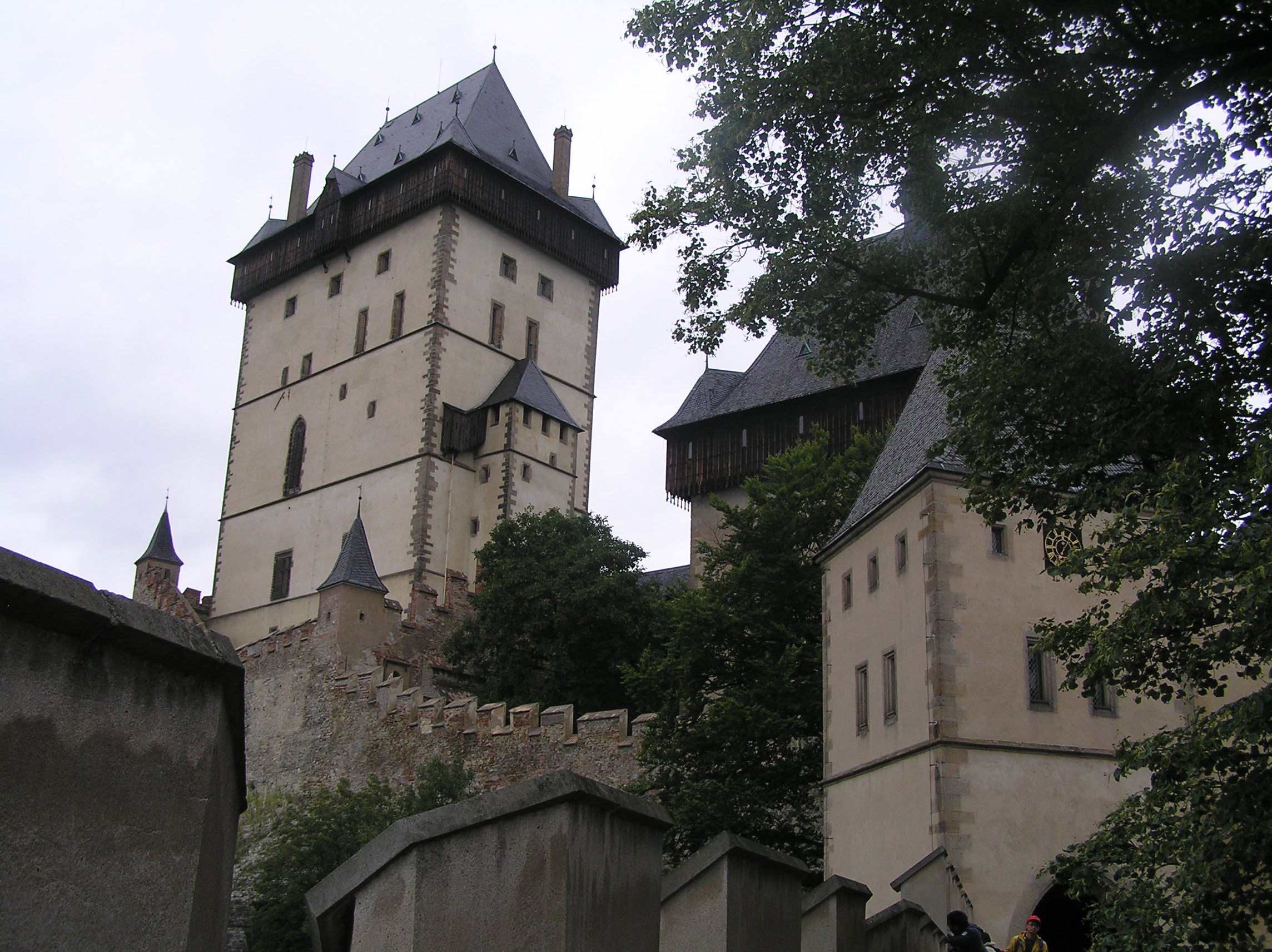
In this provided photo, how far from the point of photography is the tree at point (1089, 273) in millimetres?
8711

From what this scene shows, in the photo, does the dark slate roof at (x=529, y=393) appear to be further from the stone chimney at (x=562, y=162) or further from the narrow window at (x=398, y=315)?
the stone chimney at (x=562, y=162)

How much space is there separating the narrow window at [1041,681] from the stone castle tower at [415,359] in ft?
92.4

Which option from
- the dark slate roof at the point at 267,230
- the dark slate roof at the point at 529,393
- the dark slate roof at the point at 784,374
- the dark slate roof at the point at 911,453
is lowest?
the dark slate roof at the point at 911,453

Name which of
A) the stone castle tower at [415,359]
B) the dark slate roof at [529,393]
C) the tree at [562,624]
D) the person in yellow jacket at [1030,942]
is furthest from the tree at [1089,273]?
the dark slate roof at [529,393]

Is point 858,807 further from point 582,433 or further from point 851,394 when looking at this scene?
point 582,433

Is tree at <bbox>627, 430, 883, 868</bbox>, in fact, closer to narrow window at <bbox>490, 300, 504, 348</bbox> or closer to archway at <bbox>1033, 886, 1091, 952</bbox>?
archway at <bbox>1033, 886, 1091, 952</bbox>

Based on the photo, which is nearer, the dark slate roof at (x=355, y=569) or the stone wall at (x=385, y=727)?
the stone wall at (x=385, y=727)

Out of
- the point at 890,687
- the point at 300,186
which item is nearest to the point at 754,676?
the point at 890,687

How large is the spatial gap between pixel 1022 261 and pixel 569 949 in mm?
7771

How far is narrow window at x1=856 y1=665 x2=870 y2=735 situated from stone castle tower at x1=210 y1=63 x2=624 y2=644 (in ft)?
82.4

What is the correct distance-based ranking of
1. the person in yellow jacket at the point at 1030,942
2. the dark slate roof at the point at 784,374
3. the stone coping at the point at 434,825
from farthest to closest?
1. the dark slate roof at the point at 784,374
2. the person in yellow jacket at the point at 1030,942
3. the stone coping at the point at 434,825

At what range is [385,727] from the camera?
30.6m

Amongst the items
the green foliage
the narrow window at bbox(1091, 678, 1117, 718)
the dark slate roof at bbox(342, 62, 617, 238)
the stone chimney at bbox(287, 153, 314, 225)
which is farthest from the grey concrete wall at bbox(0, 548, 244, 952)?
the stone chimney at bbox(287, 153, 314, 225)

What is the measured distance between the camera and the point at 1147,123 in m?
9.60
